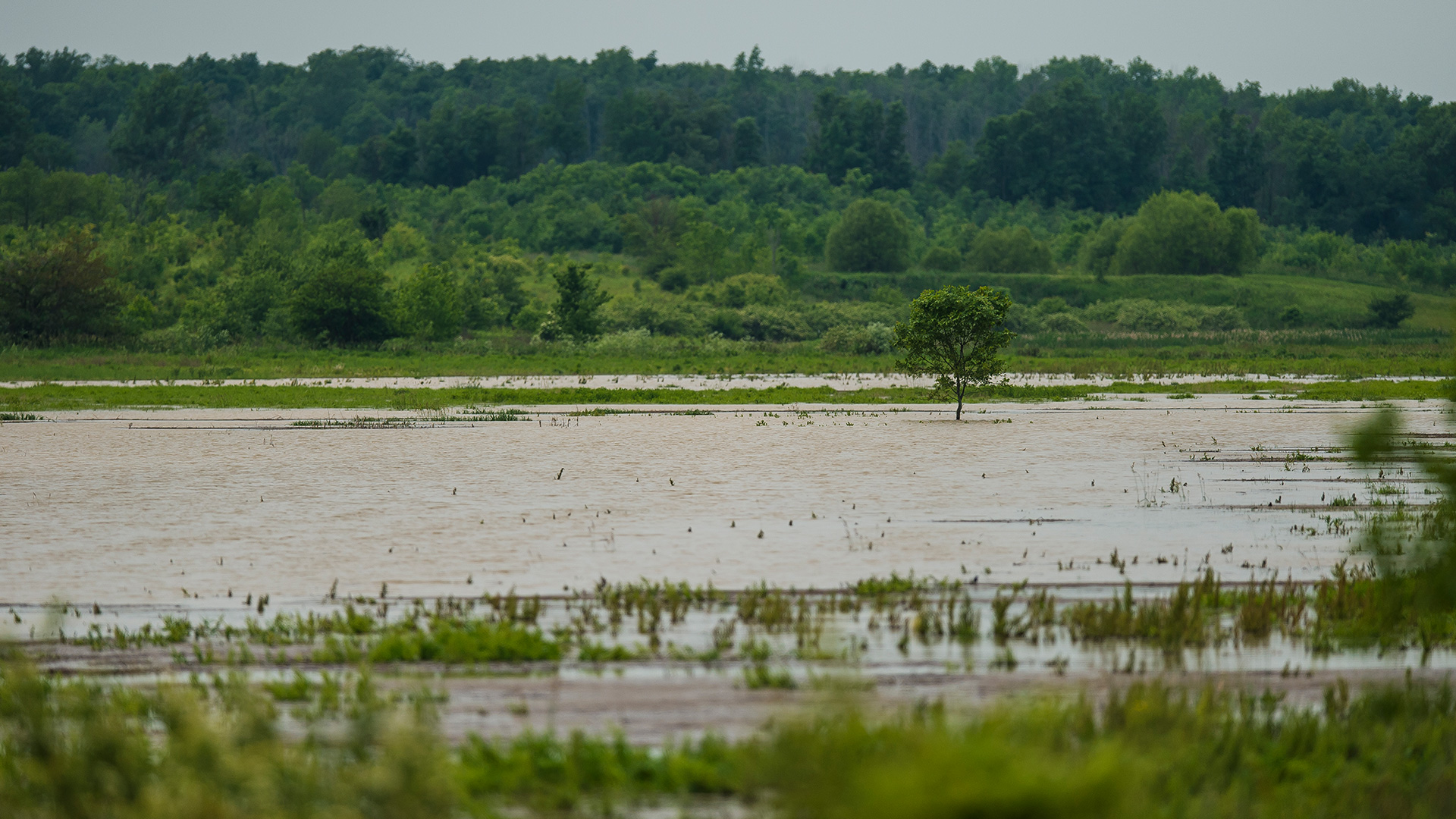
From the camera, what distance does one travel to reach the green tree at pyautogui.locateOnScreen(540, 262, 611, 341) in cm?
7350

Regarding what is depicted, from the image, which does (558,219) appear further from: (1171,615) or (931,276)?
(1171,615)

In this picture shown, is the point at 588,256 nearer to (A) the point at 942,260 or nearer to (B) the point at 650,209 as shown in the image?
(B) the point at 650,209

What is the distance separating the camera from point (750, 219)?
454ft

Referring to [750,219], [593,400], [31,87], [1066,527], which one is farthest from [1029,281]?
[31,87]

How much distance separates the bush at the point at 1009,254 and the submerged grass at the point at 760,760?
115 metres

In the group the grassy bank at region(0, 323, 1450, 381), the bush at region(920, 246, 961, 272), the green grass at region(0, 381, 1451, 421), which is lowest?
the green grass at region(0, 381, 1451, 421)

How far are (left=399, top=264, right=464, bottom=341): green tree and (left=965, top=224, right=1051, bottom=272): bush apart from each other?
6141cm

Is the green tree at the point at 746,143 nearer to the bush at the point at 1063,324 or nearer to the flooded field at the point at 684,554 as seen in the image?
the bush at the point at 1063,324

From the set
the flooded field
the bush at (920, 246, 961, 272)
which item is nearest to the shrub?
the bush at (920, 246, 961, 272)

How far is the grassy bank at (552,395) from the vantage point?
4109cm

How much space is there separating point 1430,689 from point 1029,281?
107 meters

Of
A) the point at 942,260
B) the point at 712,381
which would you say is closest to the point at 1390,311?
the point at 942,260

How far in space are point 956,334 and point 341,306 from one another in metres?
43.4

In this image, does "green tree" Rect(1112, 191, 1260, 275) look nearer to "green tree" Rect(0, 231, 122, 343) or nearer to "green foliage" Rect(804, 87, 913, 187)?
"green foliage" Rect(804, 87, 913, 187)
